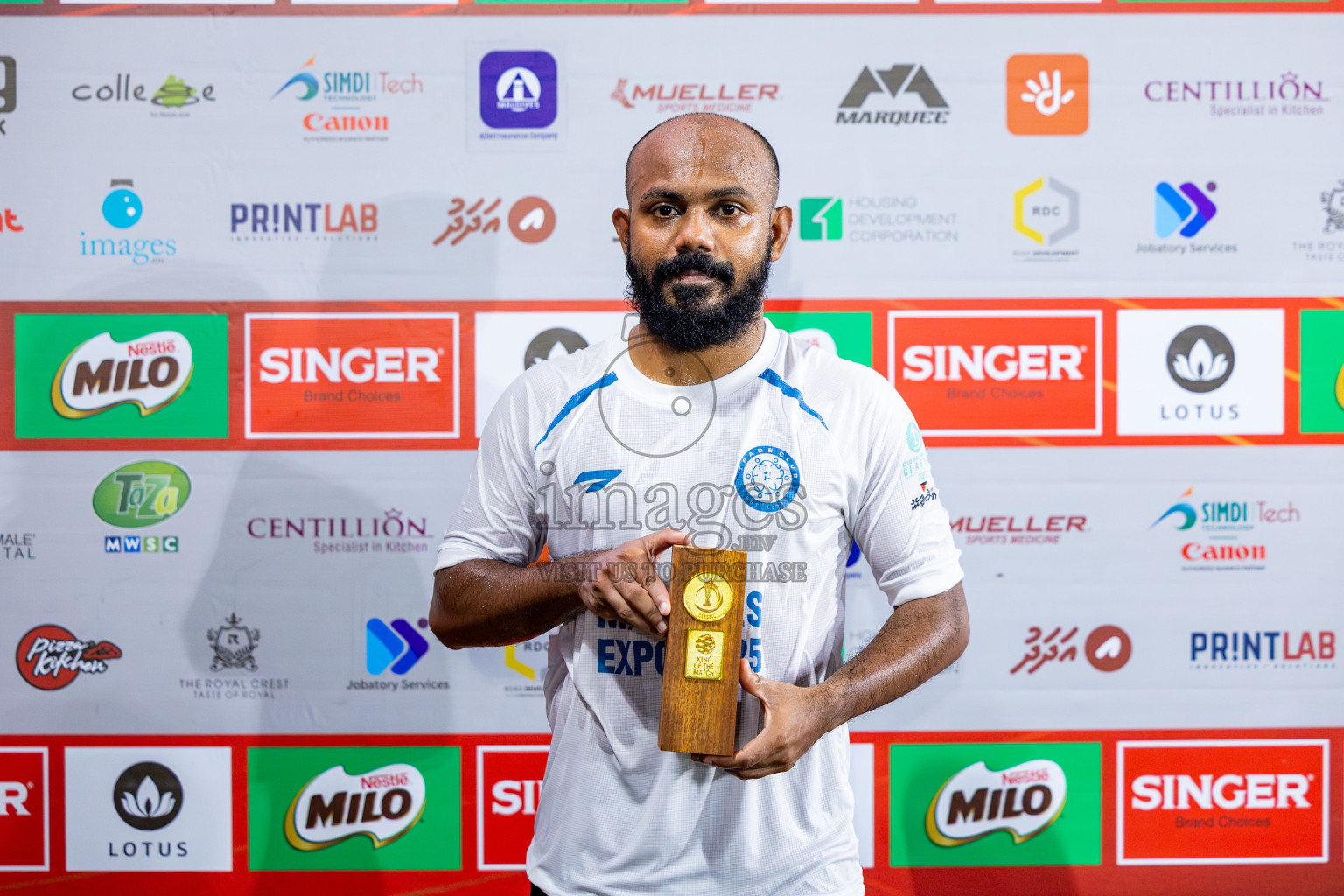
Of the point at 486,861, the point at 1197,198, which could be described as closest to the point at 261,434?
the point at 486,861

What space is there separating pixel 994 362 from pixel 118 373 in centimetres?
198

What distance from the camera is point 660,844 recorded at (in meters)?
0.99

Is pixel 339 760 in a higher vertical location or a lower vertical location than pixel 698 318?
lower

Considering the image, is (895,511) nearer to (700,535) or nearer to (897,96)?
(700,535)

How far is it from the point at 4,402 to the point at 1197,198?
2744 millimetres

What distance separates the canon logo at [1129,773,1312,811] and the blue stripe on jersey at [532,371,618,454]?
5.41 ft

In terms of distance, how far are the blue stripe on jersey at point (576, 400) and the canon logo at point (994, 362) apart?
0.99m

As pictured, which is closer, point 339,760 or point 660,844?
point 660,844

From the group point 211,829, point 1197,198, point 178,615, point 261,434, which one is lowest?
point 211,829

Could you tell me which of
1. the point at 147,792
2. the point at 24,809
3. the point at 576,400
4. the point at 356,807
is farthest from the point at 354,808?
the point at 576,400

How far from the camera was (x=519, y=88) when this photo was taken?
6.07ft

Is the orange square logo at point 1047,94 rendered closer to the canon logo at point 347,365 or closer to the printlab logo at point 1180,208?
the printlab logo at point 1180,208

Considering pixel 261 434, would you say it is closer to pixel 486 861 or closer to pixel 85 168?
pixel 85 168

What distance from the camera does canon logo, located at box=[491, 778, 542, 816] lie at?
1.92m
